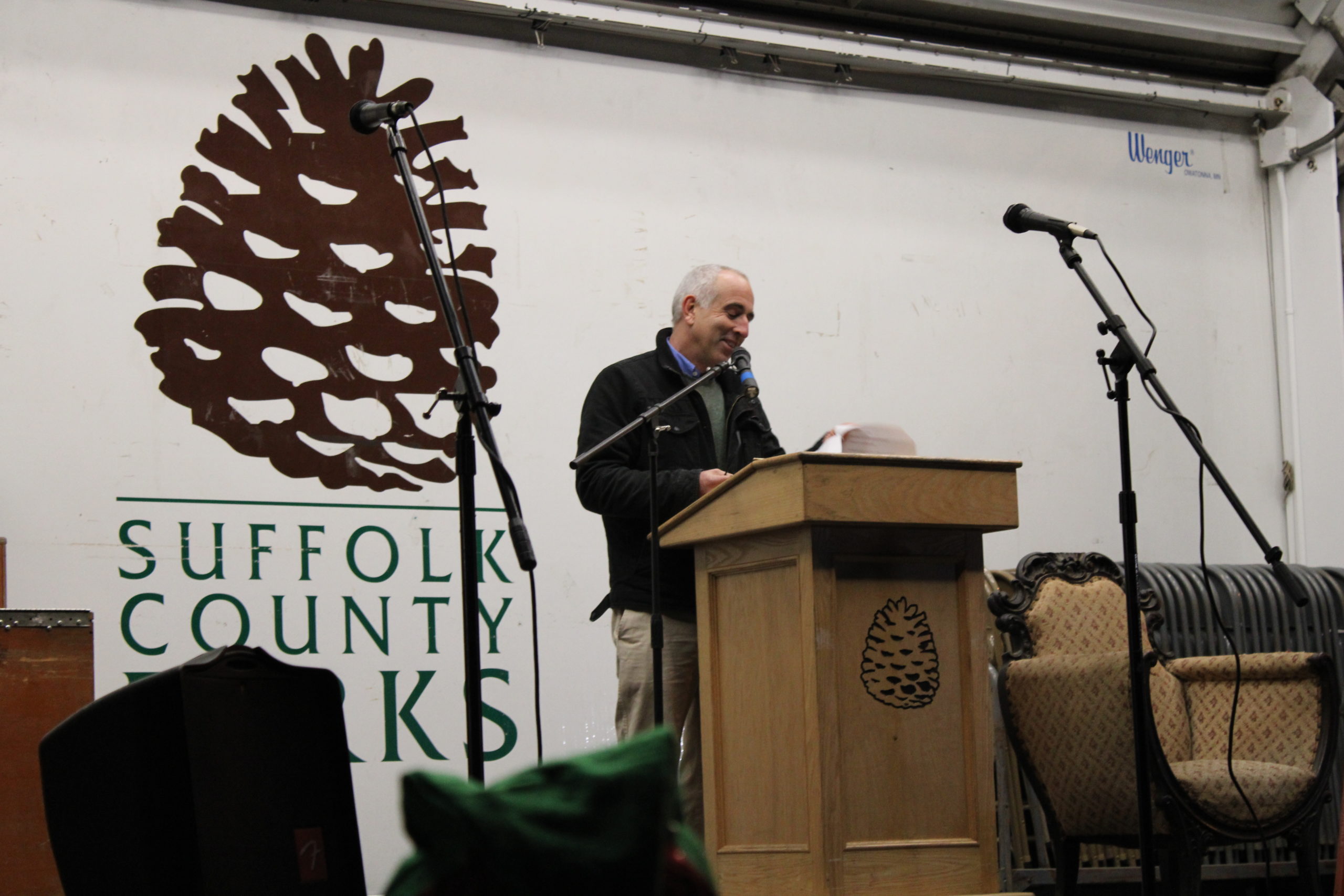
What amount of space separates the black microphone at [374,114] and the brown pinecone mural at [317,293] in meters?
1.81

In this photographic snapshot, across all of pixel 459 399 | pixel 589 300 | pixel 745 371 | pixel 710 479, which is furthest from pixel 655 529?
pixel 589 300

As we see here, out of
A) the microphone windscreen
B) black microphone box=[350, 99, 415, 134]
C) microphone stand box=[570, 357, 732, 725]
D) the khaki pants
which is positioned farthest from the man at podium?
black microphone box=[350, 99, 415, 134]

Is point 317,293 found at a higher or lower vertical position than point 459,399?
higher

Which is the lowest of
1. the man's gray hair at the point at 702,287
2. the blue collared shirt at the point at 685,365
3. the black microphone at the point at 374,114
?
the blue collared shirt at the point at 685,365

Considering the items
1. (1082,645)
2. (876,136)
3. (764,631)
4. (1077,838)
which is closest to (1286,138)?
(876,136)

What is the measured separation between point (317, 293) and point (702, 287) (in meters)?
1.49

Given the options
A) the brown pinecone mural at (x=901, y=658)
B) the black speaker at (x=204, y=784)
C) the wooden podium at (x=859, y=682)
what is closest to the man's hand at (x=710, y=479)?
the wooden podium at (x=859, y=682)

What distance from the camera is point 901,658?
Answer: 2.48 m

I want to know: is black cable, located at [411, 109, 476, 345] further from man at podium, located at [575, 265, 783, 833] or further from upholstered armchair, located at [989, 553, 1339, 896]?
upholstered armchair, located at [989, 553, 1339, 896]

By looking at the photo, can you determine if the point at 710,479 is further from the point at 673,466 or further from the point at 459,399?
the point at 459,399

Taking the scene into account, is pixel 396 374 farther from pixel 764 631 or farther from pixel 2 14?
→ pixel 764 631

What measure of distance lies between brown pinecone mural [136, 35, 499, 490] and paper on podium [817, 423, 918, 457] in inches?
75.2

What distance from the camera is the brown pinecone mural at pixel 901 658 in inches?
96.5

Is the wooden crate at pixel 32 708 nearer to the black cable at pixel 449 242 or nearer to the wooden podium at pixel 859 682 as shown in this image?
the black cable at pixel 449 242
